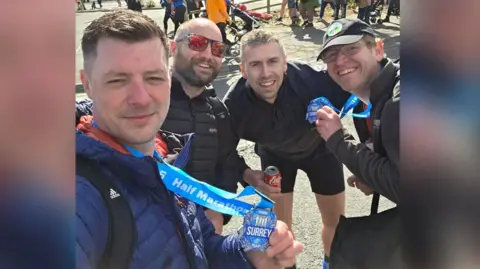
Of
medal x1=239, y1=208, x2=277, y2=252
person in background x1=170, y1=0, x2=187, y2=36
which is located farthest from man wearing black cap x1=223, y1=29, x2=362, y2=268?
person in background x1=170, y1=0, x2=187, y2=36

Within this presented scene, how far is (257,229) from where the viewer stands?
4.96ft

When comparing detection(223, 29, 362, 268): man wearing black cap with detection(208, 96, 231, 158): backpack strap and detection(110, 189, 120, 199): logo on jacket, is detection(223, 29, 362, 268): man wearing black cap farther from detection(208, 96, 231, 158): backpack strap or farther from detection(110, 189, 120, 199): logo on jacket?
detection(110, 189, 120, 199): logo on jacket

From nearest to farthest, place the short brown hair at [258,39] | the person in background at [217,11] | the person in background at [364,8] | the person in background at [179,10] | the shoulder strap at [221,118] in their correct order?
the shoulder strap at [221,118]
the short brown hair at [258,39]
the person in background at [217,11]
the person in background at [179,10]
the person in background at [364,8]

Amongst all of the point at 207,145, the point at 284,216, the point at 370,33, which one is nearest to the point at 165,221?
the point at 207,145

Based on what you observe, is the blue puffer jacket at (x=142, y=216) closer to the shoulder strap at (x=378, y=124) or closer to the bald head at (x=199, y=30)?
the shoulder strap at (x=378, y=124)

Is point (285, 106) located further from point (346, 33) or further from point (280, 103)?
point (346, 33)

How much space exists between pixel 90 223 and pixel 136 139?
1.24ft

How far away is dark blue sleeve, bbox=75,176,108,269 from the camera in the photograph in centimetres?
106

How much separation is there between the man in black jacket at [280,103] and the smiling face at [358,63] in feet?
1.94

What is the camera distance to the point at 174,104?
2.66 metres

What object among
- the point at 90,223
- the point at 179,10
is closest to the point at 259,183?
the point at 90,223

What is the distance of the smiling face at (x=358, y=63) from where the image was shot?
2.42 m

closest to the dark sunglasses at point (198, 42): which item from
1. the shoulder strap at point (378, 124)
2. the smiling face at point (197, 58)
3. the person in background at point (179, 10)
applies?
the smiling face at point (197, 58)

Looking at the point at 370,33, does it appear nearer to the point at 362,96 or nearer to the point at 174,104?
the point at 362,96
